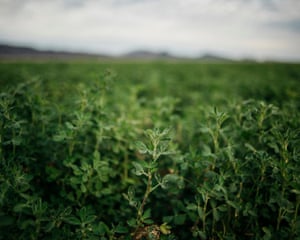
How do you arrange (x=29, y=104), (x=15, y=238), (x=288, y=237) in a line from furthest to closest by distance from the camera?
(x=29, y=104)
(x=288, y=237)
(x=15, y=238)

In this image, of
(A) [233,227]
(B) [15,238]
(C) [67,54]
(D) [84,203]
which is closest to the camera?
(B) [15,238]

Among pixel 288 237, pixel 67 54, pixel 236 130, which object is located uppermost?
pixel 67 54

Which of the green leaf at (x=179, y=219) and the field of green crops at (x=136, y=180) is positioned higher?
the field of green crops at (x=136, y=180)

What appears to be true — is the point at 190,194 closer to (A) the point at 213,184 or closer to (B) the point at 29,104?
(A) the point at 213,184

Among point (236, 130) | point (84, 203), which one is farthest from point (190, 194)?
point (84, 203)

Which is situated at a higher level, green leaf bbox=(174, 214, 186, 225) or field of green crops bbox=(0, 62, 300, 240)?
field of green crops bbox=(0, 62, 300, 240)

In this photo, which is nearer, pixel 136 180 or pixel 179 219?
pixel 179 219

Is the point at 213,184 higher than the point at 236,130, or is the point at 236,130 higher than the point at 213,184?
the point at 236,130

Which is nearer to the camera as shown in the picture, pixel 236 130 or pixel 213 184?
pixel 213 184

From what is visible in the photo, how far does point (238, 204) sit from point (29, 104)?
1.99 metres

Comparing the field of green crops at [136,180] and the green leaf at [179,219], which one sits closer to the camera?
the field of green crops at [136,180]

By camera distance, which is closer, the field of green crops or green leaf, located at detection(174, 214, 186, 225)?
the field of green crops

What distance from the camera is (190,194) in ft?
7.34

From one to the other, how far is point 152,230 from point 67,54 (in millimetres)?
83965
